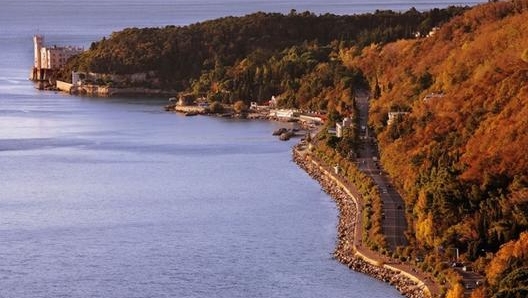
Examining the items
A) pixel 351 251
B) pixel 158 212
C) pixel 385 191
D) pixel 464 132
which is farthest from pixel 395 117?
pixel 351 251

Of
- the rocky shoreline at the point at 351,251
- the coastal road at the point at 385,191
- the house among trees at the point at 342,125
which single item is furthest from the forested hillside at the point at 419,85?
the house among trees at the point at 342,125

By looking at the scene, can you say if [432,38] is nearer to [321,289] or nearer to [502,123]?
[502,123]

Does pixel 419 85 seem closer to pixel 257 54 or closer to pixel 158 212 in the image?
pixel 158 212

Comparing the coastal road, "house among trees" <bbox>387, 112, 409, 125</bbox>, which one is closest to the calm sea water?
the coastal road

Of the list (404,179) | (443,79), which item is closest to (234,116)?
(443,79)

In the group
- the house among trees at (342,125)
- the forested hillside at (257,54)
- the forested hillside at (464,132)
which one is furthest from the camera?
the forested hillside at (257,54)

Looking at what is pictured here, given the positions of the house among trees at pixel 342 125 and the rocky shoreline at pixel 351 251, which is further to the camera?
the house among trees at pixel 342 125

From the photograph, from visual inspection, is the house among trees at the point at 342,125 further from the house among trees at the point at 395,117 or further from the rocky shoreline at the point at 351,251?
the rocky shoreline at the point at 351,251
